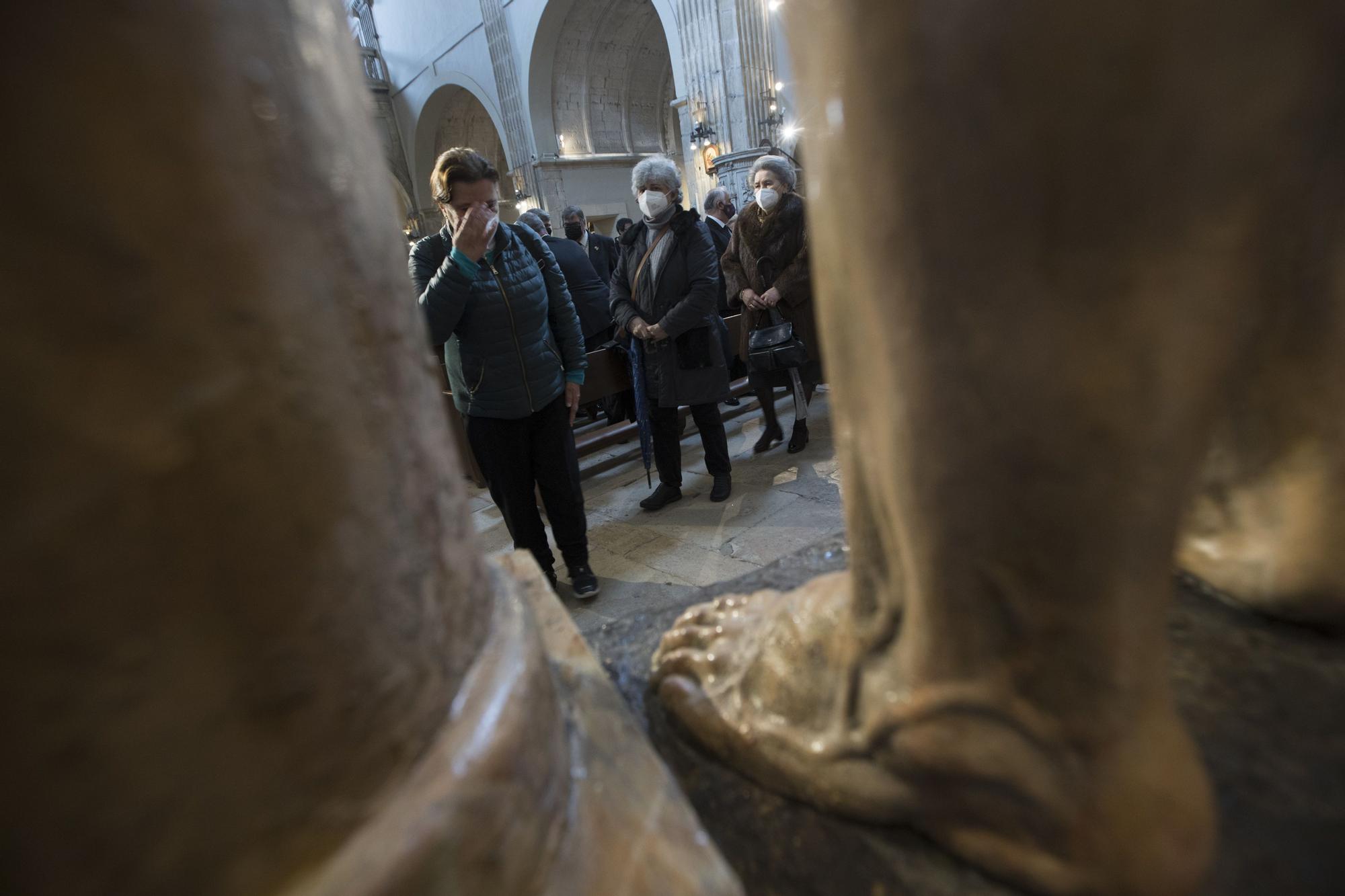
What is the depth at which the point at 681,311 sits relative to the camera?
2865mm

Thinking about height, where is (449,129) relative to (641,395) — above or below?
above

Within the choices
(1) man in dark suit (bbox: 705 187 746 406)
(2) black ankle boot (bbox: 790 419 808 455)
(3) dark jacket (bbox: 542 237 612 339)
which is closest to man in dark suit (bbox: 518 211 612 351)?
(3) dark jacket (bbox: 542 237 612 339)

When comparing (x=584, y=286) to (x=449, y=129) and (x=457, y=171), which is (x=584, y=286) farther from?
(x=449, y=129)

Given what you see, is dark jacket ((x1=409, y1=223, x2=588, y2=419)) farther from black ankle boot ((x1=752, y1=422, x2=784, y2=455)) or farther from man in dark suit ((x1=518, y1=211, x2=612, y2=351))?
black ankle boot ((x1=752, y1=422, x2=784, y2=455))

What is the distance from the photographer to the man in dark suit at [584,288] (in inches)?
144

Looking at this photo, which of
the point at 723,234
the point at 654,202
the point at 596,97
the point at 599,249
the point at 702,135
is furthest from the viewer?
the point at 596,97

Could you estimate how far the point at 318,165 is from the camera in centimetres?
45

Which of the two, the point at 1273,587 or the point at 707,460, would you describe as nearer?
the point at 1273,587

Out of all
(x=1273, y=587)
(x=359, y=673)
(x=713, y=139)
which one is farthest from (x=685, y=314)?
(x=713, y=139)

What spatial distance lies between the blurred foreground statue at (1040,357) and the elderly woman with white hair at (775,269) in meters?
2.76

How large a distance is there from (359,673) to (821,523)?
95.7 inches

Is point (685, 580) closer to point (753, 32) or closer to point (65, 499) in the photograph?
point (65, 499)

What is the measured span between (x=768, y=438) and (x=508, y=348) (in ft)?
6.83

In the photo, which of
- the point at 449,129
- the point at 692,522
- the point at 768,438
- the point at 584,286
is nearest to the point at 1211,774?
the point at 692,522
